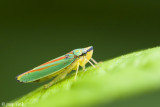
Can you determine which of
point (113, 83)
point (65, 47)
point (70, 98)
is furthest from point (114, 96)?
point (65, 47)

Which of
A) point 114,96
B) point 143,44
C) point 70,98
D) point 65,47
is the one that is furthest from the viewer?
point 65,47

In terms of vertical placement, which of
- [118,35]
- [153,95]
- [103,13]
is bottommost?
[153,95]

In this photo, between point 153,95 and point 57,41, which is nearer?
point 153,95

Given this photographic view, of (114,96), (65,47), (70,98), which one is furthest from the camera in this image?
(65,47)

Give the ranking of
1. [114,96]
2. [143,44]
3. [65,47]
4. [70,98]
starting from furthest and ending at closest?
[65,47] < [143,44] < [70,98] < [114,96]

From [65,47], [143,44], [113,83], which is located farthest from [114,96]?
[65,47]

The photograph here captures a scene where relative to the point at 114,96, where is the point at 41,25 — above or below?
above

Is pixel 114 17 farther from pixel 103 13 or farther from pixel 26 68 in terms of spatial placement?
pixel 26 68

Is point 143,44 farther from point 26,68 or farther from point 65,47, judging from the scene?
point 26,68

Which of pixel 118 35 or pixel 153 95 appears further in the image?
pixel 118 35
